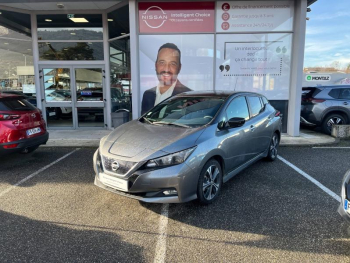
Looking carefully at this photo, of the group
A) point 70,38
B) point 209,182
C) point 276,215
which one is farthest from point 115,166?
point 70,38

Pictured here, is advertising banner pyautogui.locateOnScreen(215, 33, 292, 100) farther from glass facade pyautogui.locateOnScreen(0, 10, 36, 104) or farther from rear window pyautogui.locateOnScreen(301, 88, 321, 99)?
glass facade pyautogui.locateOnScreen(0, 10, 36, 104)

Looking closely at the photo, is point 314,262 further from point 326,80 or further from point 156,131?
point 326,80

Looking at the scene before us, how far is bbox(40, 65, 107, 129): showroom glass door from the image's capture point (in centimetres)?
981

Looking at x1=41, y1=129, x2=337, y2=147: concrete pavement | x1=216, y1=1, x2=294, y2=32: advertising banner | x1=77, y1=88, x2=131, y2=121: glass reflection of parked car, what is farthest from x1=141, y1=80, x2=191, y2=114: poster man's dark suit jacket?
x1=216, y1=1, x2=294, y2=32: advertising banner

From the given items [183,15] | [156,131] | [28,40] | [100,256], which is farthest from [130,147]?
[28,40]

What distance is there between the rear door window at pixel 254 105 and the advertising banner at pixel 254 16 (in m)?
4.04

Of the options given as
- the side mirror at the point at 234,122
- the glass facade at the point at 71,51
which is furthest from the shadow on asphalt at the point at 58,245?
the glass facade at the point at 71,51

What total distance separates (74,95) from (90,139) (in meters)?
2.57

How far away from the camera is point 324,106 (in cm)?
884

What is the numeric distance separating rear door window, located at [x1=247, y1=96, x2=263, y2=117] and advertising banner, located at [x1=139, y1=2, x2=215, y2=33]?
4083 mm

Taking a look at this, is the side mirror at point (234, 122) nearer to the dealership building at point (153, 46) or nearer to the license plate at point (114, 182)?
→ the license plate at point (114, 182)

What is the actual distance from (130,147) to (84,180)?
1.72m

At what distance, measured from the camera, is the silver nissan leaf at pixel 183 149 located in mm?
3246

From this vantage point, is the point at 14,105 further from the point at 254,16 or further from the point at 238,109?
the point at 254,16
